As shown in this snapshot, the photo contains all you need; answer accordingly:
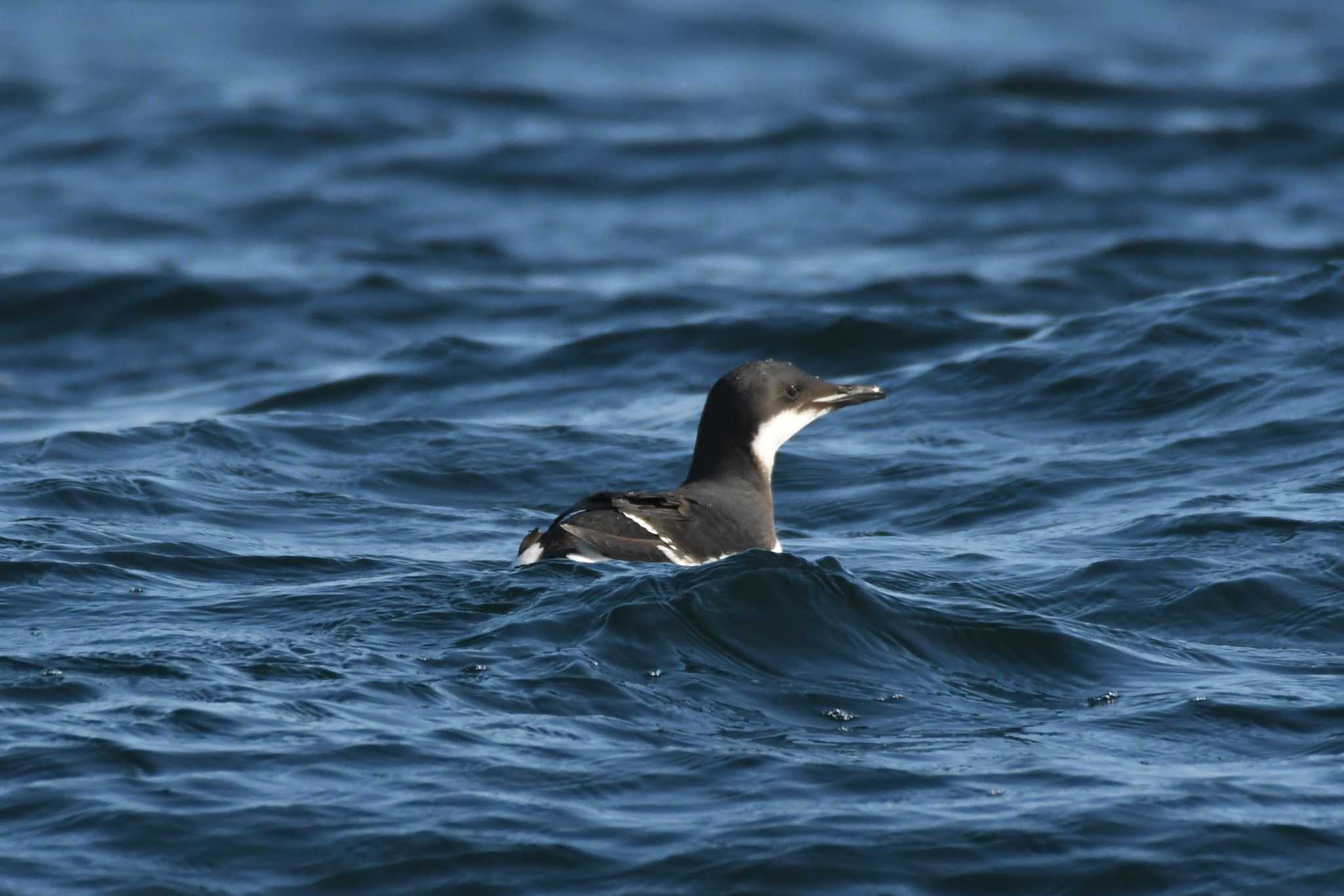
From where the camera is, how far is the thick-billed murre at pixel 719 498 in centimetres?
758

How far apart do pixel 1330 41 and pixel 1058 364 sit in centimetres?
1856

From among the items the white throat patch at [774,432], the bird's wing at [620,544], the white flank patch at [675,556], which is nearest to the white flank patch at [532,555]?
the bird's wing at [620,544]

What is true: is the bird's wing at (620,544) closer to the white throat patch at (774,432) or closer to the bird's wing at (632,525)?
the bird's wing at (632,525)

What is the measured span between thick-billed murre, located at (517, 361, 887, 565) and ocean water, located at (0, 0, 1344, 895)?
21 cm

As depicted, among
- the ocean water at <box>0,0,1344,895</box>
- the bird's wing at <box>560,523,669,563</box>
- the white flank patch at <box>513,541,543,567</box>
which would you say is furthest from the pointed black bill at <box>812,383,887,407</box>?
the white flank patch at <box>513,541,543,567</box>

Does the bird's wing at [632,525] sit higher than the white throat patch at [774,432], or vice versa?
the white throat patch at [774,432]

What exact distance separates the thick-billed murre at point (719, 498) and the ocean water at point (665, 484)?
0.21 metres

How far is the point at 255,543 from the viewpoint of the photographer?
8789 mm

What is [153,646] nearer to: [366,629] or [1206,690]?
[366,629]

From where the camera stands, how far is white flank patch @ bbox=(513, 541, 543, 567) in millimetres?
7570

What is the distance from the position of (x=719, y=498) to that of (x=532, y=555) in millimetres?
1046

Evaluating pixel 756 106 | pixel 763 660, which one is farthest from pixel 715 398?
pixel 756 106

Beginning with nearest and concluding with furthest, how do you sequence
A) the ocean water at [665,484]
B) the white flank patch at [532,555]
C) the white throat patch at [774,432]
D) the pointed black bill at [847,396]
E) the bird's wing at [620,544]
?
the ocean water at [665,484] < the bird's wing at [620,544] < the white flank patch at [532,555] < the white throat patch at [774,432] < the pointed black bill at [847,396]

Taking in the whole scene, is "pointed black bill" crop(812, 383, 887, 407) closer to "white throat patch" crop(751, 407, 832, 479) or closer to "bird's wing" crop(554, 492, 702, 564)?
"white throat patch" crop(751, 407, 832, 479)
